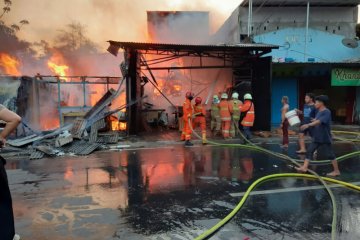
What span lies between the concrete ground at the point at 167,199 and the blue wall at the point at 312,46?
10.9m

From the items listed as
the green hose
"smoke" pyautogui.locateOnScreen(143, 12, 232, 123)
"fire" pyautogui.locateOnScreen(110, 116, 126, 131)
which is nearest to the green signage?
"smoke" pyautogui.locateOnScreen(143, 12, 232, 123)

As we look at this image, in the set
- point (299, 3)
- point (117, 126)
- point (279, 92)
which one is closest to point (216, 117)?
point (117, 126)

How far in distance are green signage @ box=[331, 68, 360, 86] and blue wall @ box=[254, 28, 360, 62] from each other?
7.70 feet

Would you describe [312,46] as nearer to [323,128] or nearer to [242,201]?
[323,128]

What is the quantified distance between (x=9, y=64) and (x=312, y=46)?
1973 centimetres

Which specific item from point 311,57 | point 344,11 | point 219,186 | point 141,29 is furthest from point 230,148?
point 141,29

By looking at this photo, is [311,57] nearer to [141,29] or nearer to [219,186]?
[141,29]

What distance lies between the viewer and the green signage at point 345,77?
53.4ft

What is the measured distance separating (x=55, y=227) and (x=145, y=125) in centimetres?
1073

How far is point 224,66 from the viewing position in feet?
47.3

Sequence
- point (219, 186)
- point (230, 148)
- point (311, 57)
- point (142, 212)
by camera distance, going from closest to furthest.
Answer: point (142, 212) < point (219, 186) < point (230, 148) < point (311, 57)

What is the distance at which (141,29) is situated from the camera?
25.4 metres

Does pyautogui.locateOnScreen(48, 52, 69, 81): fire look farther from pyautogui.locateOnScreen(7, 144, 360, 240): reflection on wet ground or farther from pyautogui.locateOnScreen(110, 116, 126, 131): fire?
pyautogui.locateOnScreen(7, 144, 360, 240): reflection on wet ground

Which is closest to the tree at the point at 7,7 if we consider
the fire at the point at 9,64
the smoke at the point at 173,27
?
the fire at the point at 9,64
